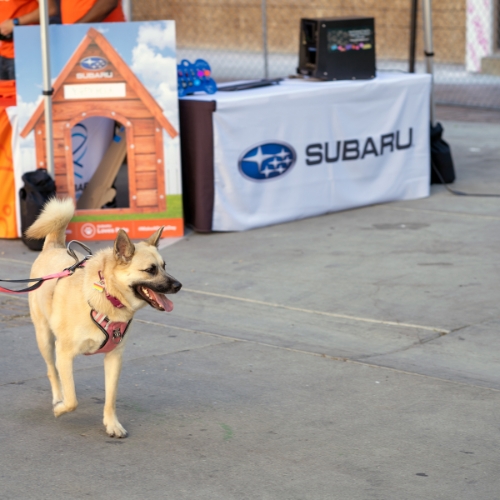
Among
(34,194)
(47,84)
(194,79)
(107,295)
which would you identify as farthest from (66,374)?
(194,79)

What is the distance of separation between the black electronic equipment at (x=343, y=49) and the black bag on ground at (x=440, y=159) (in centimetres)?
126

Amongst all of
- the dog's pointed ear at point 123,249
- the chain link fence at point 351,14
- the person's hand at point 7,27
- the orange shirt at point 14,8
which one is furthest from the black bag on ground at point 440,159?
the dog's pointed ear at point 123,249

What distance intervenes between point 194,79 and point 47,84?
1539 mm

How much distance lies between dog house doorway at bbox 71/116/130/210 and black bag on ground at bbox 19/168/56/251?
2.56 ft

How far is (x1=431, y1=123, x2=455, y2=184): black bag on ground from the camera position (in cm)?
1060

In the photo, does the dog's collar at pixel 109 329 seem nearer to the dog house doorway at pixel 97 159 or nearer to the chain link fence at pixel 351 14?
the dog house doorway at pixel 97 159

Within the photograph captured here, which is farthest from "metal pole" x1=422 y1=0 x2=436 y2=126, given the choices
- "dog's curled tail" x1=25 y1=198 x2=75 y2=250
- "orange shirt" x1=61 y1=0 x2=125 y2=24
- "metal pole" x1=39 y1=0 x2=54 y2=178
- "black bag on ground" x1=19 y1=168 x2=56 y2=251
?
"dog's curled tail" x1=25 y1=198 x2=75 y2=250

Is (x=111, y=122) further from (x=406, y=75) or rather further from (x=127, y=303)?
(x=127, y=303)

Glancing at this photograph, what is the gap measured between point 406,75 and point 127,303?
6.65 metres

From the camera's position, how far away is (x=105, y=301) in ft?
14.0

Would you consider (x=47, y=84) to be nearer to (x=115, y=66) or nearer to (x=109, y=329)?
(x=115, y=66)

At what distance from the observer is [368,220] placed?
923 centimetres

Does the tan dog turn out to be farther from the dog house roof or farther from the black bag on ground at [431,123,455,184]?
the black bag on ground at [431,123,455,184]

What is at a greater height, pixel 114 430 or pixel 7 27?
pixel 7 27
